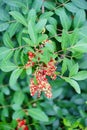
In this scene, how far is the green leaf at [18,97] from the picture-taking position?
164cm

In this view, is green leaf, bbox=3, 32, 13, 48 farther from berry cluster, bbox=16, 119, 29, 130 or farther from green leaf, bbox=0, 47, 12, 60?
berry cluster, bbox=16, 119, 29, 130

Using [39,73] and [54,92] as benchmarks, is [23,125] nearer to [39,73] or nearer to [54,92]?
[54,92]

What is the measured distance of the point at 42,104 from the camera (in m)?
1.70

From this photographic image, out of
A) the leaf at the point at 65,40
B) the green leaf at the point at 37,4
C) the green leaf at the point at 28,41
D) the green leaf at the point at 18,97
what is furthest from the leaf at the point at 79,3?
the green leaf at the point at 18,97

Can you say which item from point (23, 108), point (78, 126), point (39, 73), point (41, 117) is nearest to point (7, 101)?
point (23, 108)

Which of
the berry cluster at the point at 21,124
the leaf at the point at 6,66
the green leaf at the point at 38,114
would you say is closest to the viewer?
the leaf at the point at 6,66

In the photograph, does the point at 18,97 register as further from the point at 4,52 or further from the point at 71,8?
the point at 71,8

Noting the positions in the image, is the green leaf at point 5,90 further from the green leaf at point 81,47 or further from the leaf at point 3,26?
the green leaf at point 81,47

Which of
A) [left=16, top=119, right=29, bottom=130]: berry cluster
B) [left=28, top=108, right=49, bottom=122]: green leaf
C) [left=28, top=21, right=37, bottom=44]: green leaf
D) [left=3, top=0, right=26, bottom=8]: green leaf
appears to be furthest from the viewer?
[left=16, top=119, right=29, bottom=130]: berry cluster

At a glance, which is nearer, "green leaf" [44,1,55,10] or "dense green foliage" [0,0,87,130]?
"dense green foliage" [0,0,87,130]

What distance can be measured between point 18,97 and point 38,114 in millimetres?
135

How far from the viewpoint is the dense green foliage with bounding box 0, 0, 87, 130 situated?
1.19 m

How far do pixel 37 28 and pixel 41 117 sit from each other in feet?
1.88

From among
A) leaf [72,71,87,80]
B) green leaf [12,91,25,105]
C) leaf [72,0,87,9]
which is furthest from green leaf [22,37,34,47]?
green leaf [12,91,25,105]
